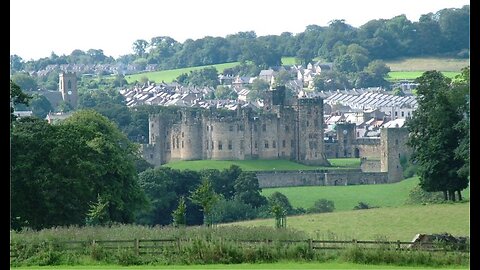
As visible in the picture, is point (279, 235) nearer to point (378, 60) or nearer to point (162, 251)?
point (162, 251)

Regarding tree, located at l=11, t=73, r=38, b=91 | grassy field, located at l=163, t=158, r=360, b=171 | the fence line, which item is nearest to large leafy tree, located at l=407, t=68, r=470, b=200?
the fence line

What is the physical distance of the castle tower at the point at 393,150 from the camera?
72.6 meters

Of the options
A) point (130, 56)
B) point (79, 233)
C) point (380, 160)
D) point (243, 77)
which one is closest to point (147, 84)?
point (243, 77)

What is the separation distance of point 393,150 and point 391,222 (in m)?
44.5

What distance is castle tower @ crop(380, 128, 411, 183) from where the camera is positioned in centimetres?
7256

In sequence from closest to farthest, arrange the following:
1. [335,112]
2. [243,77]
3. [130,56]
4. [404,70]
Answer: [335,112]
[404,70]
[243,77]
[130,56]

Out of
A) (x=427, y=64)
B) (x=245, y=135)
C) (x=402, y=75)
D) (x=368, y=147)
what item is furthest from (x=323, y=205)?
(x=402, y=75)

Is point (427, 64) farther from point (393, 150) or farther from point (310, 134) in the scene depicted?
point (393, 150)

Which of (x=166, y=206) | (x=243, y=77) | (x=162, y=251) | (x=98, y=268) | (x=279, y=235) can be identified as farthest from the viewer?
(x=243, y=77)

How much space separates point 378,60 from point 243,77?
16722mm

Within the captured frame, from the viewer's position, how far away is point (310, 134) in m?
80.3

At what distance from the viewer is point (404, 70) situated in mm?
137125

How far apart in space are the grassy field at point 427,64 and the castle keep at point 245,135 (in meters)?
38.2

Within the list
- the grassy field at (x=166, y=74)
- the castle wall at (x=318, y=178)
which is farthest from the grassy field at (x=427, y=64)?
the castle wall at (x=318, y=178)
